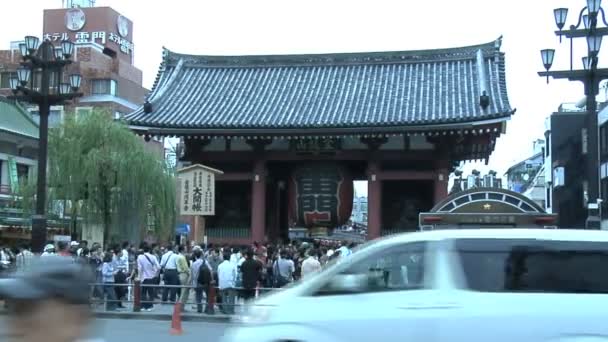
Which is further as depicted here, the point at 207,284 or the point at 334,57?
the point at 334,57

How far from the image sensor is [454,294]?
718cm

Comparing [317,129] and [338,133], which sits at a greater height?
[317,129]

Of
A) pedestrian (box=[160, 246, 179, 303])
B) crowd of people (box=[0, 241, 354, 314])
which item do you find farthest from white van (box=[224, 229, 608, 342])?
pedestrian (box=[160, 246, 179, 303])

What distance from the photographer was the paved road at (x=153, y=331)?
576 inches

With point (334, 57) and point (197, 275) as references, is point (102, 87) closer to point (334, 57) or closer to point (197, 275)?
point (334, 57)

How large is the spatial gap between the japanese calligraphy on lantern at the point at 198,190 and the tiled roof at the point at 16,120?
70.3ft

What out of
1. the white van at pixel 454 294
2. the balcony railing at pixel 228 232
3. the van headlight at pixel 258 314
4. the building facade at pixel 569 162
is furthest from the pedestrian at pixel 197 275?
the building facade at pixel 569 162

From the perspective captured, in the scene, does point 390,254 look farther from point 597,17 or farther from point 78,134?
point 78,134

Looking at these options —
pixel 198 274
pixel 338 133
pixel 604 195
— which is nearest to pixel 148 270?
pixel 198 274

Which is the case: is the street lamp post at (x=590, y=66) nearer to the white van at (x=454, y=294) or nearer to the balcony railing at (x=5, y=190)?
the white van at (x=454, y=294)

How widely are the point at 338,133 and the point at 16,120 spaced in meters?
26.7

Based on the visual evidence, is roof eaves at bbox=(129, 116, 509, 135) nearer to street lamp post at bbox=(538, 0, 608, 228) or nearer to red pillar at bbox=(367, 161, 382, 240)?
red pillar at bbox=(367, 161, 382, 240)

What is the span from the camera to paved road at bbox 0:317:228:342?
14632 millimetres

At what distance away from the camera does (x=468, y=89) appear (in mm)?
26391
